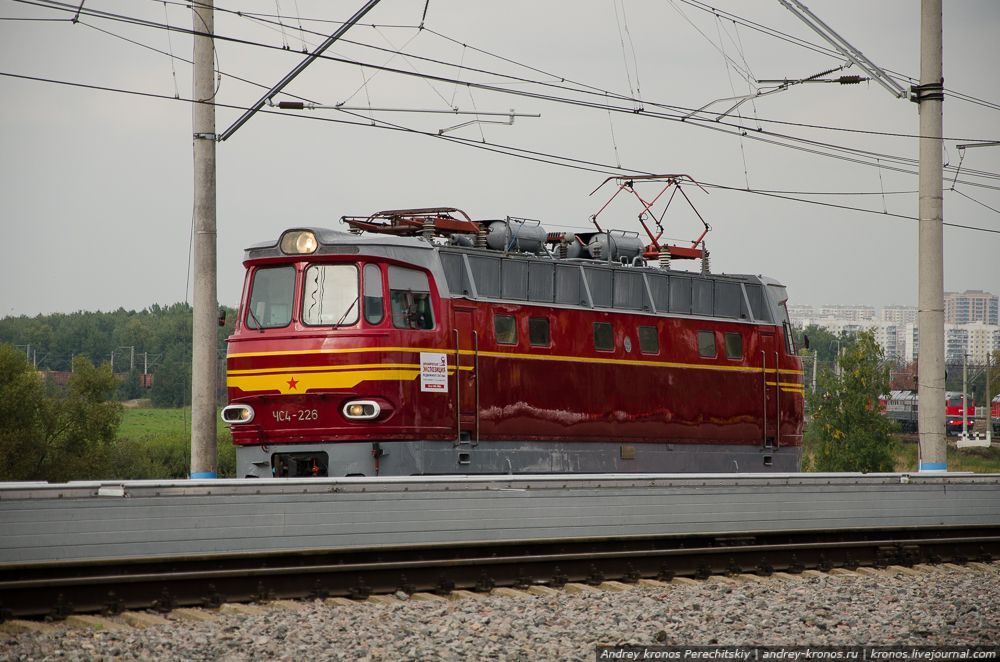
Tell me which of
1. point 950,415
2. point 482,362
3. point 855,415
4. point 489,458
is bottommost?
point 950,415

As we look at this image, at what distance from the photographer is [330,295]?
15.8 m

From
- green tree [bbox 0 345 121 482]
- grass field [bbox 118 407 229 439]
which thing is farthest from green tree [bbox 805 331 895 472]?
grass field [bbox 118 407 229 439]

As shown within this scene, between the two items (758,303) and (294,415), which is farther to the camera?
(758,303)

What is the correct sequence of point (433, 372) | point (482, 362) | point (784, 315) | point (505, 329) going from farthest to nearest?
point (784, 315), point (505, 329), point (482, 362), point (433, 372)

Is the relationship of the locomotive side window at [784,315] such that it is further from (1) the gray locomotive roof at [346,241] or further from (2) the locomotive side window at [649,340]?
(1) the gray locomotive roof at [346,241]

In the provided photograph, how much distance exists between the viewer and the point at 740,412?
2005cm

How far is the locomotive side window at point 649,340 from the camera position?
18.8 m

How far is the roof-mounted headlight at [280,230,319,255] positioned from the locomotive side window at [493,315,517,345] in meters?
2.77

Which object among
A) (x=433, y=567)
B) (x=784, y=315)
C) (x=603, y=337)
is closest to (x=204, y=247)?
(x=433, y=567)

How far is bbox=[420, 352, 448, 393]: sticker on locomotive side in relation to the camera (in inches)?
622

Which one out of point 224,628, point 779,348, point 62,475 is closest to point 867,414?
point 62,475

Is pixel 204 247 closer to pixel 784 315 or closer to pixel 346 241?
pixel 346 241

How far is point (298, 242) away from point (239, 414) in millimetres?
2433

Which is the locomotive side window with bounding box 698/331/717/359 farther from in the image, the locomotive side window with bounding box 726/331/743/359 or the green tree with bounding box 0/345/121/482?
the green tree with bounding box 0/345/121/482
